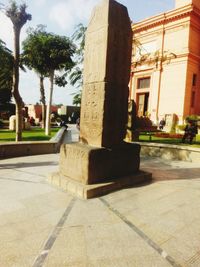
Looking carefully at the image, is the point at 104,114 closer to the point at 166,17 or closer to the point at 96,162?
the point at 96,162

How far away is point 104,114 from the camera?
4.70 metres

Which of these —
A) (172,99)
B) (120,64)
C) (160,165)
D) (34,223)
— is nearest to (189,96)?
(172,99)

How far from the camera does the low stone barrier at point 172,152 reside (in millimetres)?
7709

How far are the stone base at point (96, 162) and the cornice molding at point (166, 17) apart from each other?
74.3 feet

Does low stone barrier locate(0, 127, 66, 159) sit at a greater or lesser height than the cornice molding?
lesser

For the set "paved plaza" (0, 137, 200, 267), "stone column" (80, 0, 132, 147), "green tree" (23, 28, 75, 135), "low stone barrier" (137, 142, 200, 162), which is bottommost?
"paved plaza" (0, 137, 200, 267)

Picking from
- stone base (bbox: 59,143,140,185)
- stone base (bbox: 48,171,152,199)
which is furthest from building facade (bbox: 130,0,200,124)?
stone base (bbox: 48,171,152,199)

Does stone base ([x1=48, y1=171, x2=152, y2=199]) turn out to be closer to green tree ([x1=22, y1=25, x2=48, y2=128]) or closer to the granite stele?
the granite stele

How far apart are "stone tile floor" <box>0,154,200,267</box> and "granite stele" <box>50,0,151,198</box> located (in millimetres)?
382

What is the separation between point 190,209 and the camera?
3775 millimetres

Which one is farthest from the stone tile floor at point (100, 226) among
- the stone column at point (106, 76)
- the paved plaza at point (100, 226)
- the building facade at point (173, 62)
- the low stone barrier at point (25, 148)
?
the building facade at point (173, 62)

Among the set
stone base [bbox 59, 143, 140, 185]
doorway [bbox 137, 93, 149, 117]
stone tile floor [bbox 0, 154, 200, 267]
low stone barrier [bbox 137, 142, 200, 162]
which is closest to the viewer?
stone tile floor [bbox 0, 154, 200, 267]

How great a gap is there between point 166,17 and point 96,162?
24.7 m

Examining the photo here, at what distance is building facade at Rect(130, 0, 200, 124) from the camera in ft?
77.5
